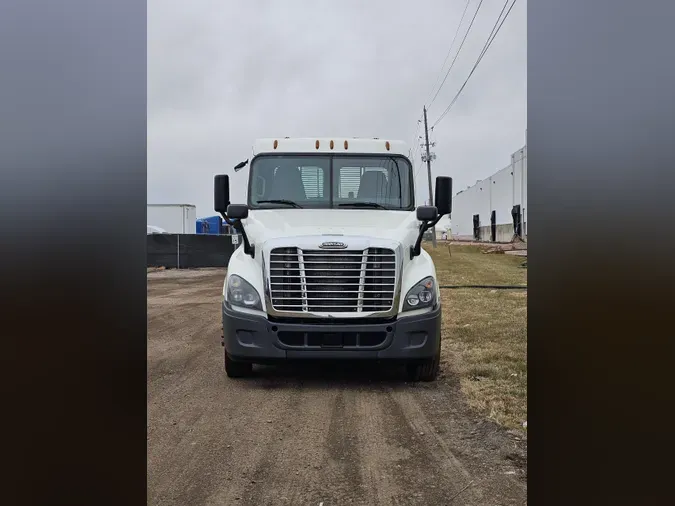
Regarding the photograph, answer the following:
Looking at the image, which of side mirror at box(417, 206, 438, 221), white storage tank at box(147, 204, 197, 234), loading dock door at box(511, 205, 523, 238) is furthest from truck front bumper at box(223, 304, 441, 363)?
white storage tank at box(147, 204, 197, 234)

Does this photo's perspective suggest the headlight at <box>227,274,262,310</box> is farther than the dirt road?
Yes

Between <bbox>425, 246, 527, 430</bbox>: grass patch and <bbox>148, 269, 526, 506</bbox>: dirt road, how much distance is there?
208mm

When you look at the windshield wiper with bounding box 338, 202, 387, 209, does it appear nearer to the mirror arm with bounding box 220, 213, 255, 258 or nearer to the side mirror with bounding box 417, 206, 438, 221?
the side mirror with bounding box 417, 206, 438, 221

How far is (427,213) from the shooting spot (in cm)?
645

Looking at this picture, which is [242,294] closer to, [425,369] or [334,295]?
[334,295]

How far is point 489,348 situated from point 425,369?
1.50m

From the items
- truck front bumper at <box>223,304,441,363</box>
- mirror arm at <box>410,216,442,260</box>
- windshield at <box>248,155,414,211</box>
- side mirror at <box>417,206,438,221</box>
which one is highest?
windshield at <box>248,155,414,211</box>

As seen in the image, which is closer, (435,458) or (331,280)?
(435,458)

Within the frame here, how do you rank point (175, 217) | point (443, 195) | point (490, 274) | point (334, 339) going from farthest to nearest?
point (175, 217), point (490, 274), point (443, 195), point (334, 339)

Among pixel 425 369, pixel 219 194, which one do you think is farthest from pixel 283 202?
pixel 425 369

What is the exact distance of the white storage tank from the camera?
32.1 metres
